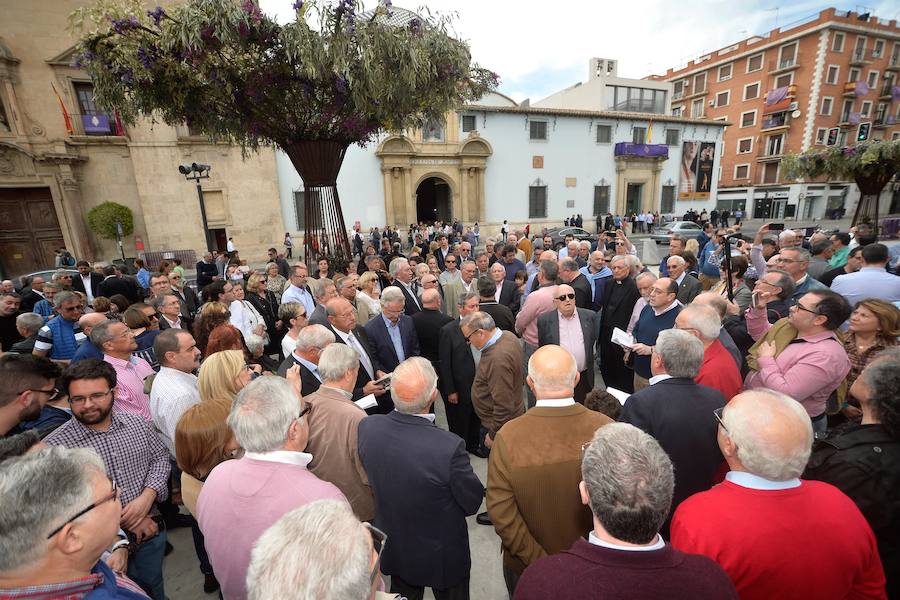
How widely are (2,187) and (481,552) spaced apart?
23028 mm

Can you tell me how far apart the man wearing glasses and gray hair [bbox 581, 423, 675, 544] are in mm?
2531

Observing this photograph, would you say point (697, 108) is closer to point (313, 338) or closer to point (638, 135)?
point (638, 135)

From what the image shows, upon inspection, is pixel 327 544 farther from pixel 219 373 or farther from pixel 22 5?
pixel 22 5

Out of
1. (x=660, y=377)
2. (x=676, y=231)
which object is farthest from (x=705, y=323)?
(x=676, y=231)

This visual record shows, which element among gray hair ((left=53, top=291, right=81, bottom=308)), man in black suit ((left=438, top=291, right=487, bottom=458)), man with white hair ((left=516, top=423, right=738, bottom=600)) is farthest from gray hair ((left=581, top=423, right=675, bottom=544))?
→ gray hair ((left=53, top=291, right=81, bottom=308))

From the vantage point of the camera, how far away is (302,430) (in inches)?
73.1

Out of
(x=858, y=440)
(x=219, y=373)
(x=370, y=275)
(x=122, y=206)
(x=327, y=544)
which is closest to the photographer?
(x=327, y=544)

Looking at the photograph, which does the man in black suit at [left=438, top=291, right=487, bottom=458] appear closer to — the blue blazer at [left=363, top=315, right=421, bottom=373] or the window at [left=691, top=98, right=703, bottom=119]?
the blue blazer at [left=363, top=315, right=421, bottom=373]

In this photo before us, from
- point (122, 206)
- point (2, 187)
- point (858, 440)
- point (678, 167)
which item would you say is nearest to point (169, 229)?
point (122, 206)

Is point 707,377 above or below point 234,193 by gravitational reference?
below

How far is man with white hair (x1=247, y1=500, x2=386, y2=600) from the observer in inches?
36.2

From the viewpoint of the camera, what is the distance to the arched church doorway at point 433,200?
85.0 ft

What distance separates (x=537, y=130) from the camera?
2489cm

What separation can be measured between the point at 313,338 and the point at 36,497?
1.84 m
